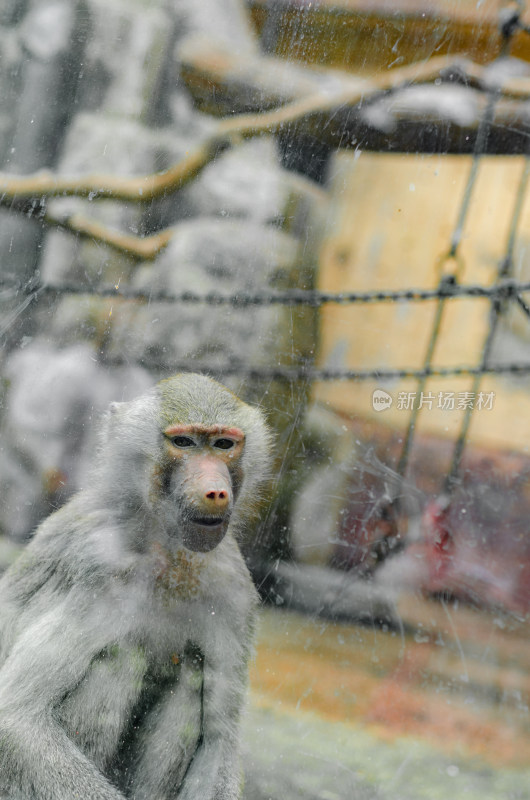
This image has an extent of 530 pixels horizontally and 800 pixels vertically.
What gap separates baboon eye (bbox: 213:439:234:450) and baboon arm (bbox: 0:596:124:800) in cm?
45

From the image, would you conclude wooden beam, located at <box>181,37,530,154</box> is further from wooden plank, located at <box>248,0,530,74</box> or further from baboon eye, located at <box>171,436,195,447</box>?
baboon eye, located at <box>171,436,195,447</box>

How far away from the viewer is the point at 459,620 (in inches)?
89.6

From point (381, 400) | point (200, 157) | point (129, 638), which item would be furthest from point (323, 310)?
point (129, 638)

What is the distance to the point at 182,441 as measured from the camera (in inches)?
58.5

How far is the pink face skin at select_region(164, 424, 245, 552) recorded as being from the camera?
4.54 ft

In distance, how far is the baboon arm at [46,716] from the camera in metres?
1.41

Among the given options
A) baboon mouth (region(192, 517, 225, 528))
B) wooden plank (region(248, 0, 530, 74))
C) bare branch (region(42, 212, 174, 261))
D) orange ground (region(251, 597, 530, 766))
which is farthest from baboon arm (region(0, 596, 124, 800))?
wooden plank (region(248, 0, 530, 74))

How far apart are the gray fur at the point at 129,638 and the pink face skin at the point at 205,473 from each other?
0.12 ft

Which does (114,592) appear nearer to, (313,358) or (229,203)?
(313,358)

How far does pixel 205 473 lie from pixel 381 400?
91 centimetres

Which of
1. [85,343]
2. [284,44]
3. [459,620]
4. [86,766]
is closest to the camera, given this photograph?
[86,766]

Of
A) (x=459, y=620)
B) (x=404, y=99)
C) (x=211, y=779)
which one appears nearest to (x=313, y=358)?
(x=404, y=99)

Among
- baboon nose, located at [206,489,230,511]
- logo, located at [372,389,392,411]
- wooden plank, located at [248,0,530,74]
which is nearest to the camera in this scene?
baboon nose, located at [206,489,230,511]

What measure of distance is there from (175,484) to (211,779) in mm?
739
